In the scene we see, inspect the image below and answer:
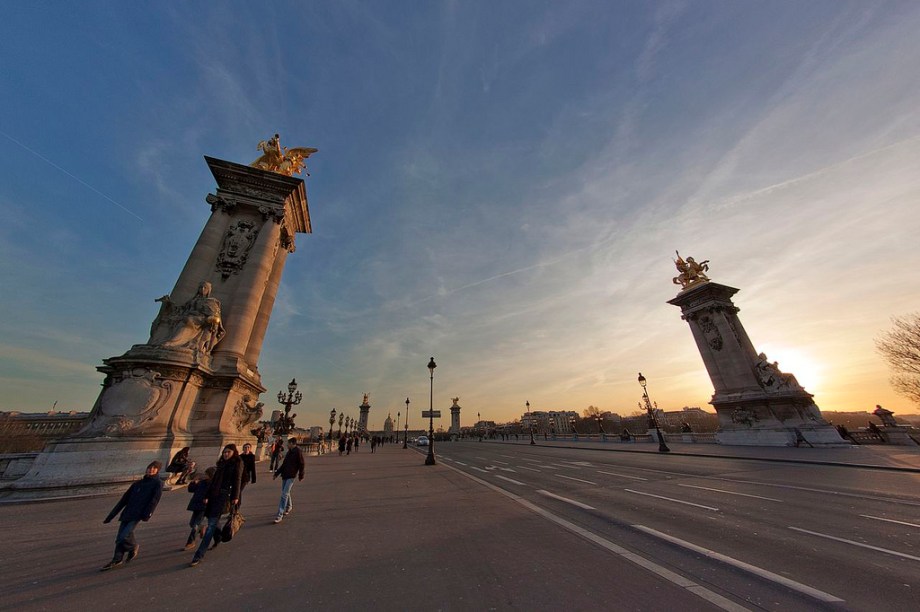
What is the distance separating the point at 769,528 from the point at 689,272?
1560 inches

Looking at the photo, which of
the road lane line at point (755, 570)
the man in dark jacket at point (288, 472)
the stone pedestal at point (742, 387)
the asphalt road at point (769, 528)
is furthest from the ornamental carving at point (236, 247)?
the stone pedestal at point (742, 387)

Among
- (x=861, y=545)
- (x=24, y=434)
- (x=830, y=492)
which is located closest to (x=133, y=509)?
(x=861, y=545)

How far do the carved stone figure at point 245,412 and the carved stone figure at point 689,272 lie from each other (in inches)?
1689

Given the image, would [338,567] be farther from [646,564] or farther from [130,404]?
[130,404]

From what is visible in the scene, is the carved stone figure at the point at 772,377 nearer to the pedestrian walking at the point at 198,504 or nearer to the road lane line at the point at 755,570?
the road lane line at the point at 755,570

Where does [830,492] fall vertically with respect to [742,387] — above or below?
below

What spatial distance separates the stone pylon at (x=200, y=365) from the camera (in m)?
11.2

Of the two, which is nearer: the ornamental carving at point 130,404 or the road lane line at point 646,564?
the road lane line at point 646,564

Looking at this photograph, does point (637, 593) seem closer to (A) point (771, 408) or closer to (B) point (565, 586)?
(B) point (565, 586)

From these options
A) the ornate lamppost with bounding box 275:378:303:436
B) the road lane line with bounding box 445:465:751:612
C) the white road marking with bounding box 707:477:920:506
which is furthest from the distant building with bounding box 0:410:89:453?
the white road marking with bounding box 707:477:920:506

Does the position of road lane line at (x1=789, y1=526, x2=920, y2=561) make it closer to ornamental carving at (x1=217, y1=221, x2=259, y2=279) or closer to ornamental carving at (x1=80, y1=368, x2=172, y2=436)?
ornamental carving at (x1=80, y1=368, x2=172, y2=436)

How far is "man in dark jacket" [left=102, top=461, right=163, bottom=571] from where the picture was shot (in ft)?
16.2

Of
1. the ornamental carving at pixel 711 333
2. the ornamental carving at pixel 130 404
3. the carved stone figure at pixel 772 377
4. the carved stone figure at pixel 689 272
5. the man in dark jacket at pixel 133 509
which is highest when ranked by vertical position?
the carved stone figure at pixel 689 272

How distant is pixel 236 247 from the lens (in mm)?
19234
